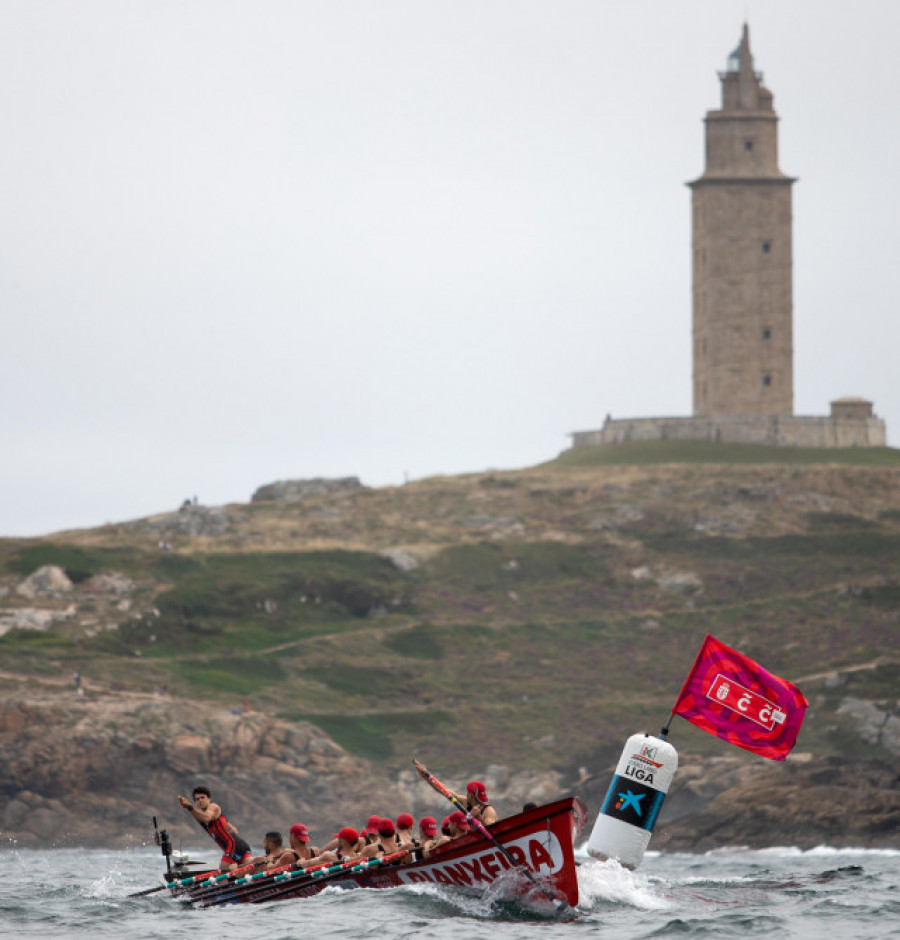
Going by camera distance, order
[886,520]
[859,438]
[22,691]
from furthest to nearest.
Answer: [859,438]
[886,520]
[22,691]

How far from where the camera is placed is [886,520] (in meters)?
130

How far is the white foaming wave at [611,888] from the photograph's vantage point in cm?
4047

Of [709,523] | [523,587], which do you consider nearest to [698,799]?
[523,587]

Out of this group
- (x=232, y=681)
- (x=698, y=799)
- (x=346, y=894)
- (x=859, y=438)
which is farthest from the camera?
(x=859, y=438)

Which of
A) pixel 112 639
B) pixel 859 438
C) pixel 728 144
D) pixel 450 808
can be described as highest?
pixel 728 144

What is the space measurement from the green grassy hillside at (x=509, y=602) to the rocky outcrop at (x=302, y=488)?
318 centimetres

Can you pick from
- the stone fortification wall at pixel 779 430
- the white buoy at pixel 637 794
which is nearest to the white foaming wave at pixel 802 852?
the white buoy at pixel 637 794

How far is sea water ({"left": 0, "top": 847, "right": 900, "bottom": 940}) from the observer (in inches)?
1474

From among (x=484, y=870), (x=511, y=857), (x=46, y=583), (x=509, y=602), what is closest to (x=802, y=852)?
(x=484, y=870)

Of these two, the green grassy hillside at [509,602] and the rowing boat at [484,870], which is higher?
the green grassy hillside at [509,602]

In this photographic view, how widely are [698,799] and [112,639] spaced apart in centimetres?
3617

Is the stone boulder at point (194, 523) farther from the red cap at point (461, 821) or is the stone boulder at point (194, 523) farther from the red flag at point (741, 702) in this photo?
the red flag at point (741, 702)

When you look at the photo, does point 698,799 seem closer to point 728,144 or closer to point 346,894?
point 346,894

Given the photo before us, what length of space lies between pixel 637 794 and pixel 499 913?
3.98 meters
